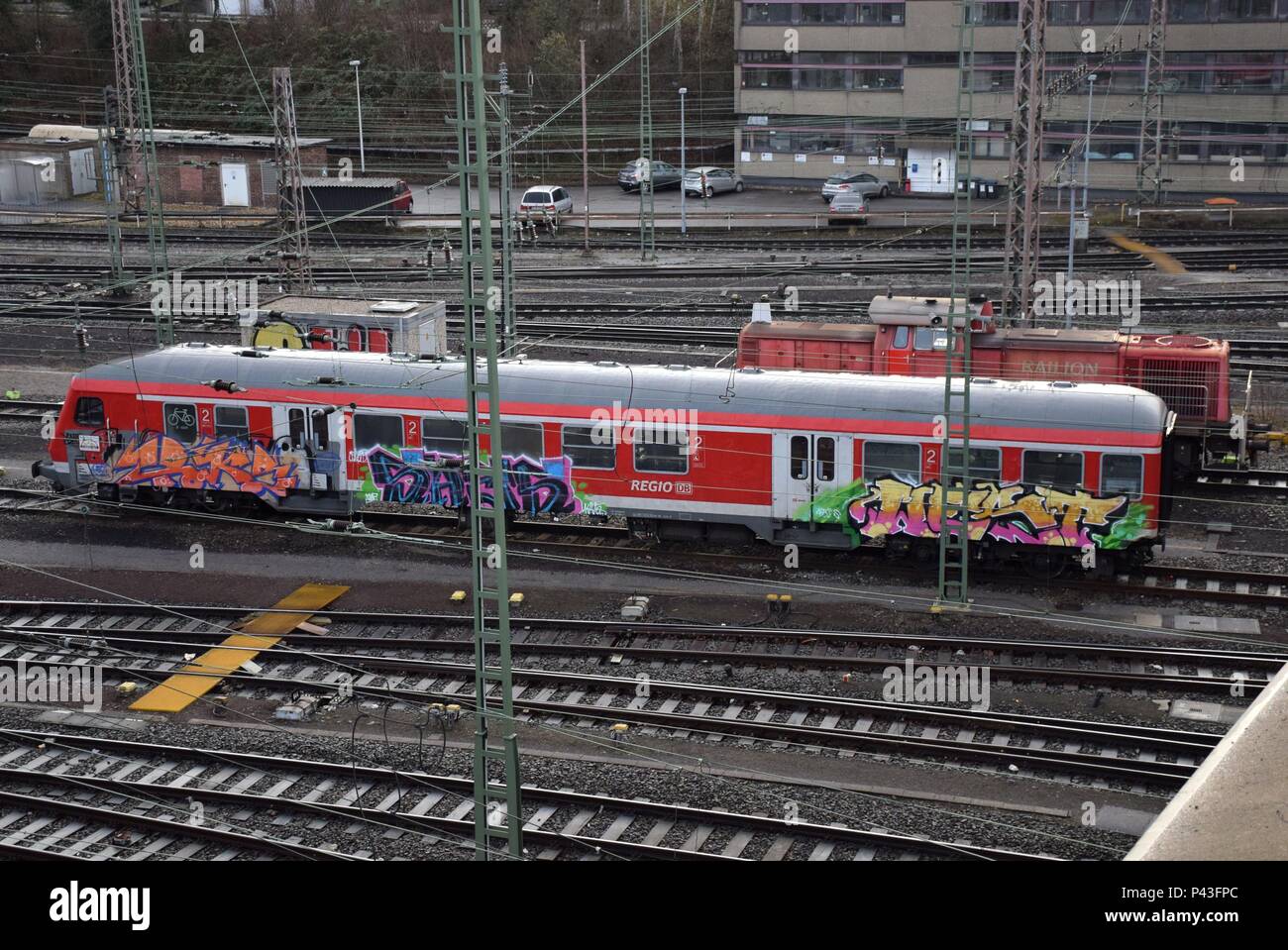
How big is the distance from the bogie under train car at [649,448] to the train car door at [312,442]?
1.3 inches

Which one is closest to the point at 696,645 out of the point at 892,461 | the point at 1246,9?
the point at 892,461

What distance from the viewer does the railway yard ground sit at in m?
15.6

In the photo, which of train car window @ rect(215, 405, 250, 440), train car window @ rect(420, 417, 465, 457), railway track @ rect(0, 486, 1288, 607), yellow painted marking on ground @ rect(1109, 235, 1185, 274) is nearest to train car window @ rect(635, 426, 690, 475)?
railway track @ rect(0, 486, 1288, 607)

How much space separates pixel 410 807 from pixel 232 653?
220 inches

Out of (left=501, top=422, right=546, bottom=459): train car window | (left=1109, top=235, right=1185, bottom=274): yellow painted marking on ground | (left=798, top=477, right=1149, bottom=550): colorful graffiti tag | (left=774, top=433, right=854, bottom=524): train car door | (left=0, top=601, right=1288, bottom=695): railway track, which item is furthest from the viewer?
(left=1109, top=235, right=1185, bottom=274): yellow painted marking on ground

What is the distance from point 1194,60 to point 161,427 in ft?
153

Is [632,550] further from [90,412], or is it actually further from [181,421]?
[90,412]

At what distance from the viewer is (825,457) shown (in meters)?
23.3

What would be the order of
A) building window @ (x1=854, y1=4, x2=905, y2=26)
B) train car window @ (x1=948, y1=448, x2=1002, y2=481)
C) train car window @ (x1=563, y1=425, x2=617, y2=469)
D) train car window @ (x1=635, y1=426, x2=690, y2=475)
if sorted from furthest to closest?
building window @ (x1=854, y1=4, x2=905, y2=26) < train car window @ (x1=563, y1=425, x2=617, y2=469) < train car window @ (x1=635, y1=426, x2=690, y2=475) < train car window @ (x1=948, y1=448, x2=1002, y2=481)

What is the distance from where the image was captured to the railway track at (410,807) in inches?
592

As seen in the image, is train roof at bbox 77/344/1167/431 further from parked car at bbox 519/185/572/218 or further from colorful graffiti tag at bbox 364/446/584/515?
parked car at bbox 519/185/572/218

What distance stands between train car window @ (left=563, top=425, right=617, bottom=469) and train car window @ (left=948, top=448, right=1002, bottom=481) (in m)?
5.38

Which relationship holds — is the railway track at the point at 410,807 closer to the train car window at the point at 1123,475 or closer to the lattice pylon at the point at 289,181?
the train car window at the point at 1123,475

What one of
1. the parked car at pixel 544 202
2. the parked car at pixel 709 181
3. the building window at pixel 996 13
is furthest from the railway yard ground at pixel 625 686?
the parked car at pixel 709 181
